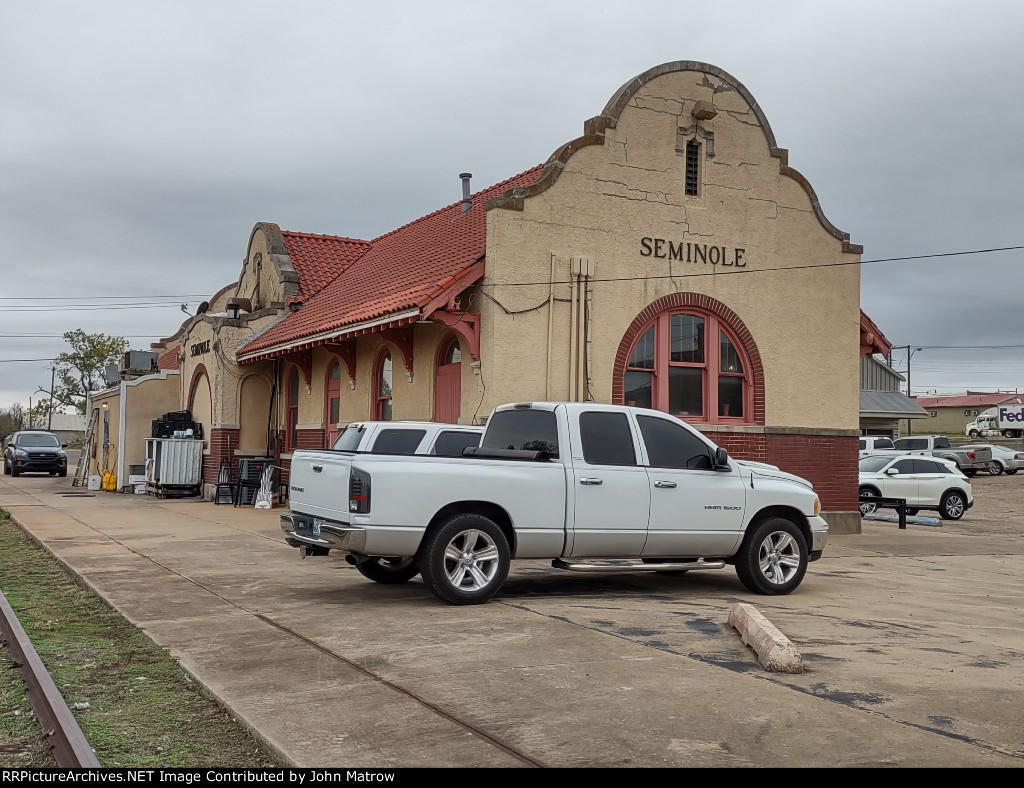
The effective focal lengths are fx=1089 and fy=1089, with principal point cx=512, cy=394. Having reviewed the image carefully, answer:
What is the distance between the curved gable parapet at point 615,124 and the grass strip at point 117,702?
29.6 feet

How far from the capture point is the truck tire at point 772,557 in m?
10.9

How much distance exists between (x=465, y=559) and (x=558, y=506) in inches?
40.3

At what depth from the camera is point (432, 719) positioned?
5.86m

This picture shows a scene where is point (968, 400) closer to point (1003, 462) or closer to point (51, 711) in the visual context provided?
point (1003, 462)

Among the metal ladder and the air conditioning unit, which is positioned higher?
the air conditioning unit

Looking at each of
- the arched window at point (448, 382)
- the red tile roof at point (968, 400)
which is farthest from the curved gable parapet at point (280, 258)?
the red tile roof at point (968, 400)

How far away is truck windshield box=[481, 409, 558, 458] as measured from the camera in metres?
10.4

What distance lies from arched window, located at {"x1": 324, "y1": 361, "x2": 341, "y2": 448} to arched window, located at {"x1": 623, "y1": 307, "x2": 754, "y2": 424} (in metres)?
7.15

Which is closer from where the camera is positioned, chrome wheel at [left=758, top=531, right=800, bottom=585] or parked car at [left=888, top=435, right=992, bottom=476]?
chrome wheel at [left=758, top=531, right=800, bottom=585]

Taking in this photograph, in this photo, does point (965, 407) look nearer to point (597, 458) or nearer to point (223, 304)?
point (223, 304)

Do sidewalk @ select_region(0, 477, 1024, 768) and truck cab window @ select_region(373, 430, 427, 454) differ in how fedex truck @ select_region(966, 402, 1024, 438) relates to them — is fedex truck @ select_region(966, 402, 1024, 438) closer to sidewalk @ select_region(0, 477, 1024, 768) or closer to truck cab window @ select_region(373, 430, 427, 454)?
sidewalk @ select_region(0, 477, 1024, 768)

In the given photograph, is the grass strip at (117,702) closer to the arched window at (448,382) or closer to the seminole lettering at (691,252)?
the arched window at (448,382)

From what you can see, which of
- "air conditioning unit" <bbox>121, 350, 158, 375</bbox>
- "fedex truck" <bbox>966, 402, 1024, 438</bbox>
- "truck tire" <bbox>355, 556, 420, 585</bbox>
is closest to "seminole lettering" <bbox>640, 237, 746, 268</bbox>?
"truck tire" <bbox>355, 556, 420, 585</bbox>
